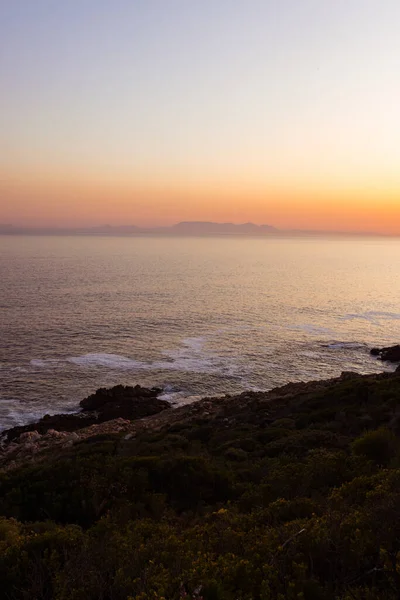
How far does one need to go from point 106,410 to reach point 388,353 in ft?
130

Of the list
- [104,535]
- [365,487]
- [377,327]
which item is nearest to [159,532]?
[104,535]

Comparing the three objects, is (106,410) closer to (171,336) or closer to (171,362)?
(171,362)

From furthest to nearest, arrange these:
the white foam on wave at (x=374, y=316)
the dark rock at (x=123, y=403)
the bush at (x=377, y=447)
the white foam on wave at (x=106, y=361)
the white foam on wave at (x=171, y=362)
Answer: the white foam on wave at (x=374, y=316) < the white foam on wave at (x=106, y=361) < the white foam on wave at (x=171, y=362) < the dark rock at (x=123, y=403) < the bush at (x=377, y=447)

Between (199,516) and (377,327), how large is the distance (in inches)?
2741

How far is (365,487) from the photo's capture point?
1210cm

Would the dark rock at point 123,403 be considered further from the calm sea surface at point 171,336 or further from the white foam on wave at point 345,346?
the white foam on wave at point 345,346

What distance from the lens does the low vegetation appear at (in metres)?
7.62

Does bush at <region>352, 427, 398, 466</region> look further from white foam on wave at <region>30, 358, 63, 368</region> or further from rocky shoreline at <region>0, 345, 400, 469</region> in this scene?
white foam on wave at <region>30, 358, 63, 368</region>

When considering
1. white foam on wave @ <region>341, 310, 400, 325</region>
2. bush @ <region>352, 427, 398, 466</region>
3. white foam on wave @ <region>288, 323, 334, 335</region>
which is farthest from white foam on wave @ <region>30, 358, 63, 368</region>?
white foam on wave @ <region>341, 310, 400, 325</region>

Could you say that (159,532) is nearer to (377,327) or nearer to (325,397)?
(325,397)

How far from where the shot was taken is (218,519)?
11789mm

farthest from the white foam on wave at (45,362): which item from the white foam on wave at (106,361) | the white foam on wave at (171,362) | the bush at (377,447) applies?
the bush at (377,447)

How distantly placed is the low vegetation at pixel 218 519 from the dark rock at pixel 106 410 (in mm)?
9434

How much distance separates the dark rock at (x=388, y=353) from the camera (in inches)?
2135
